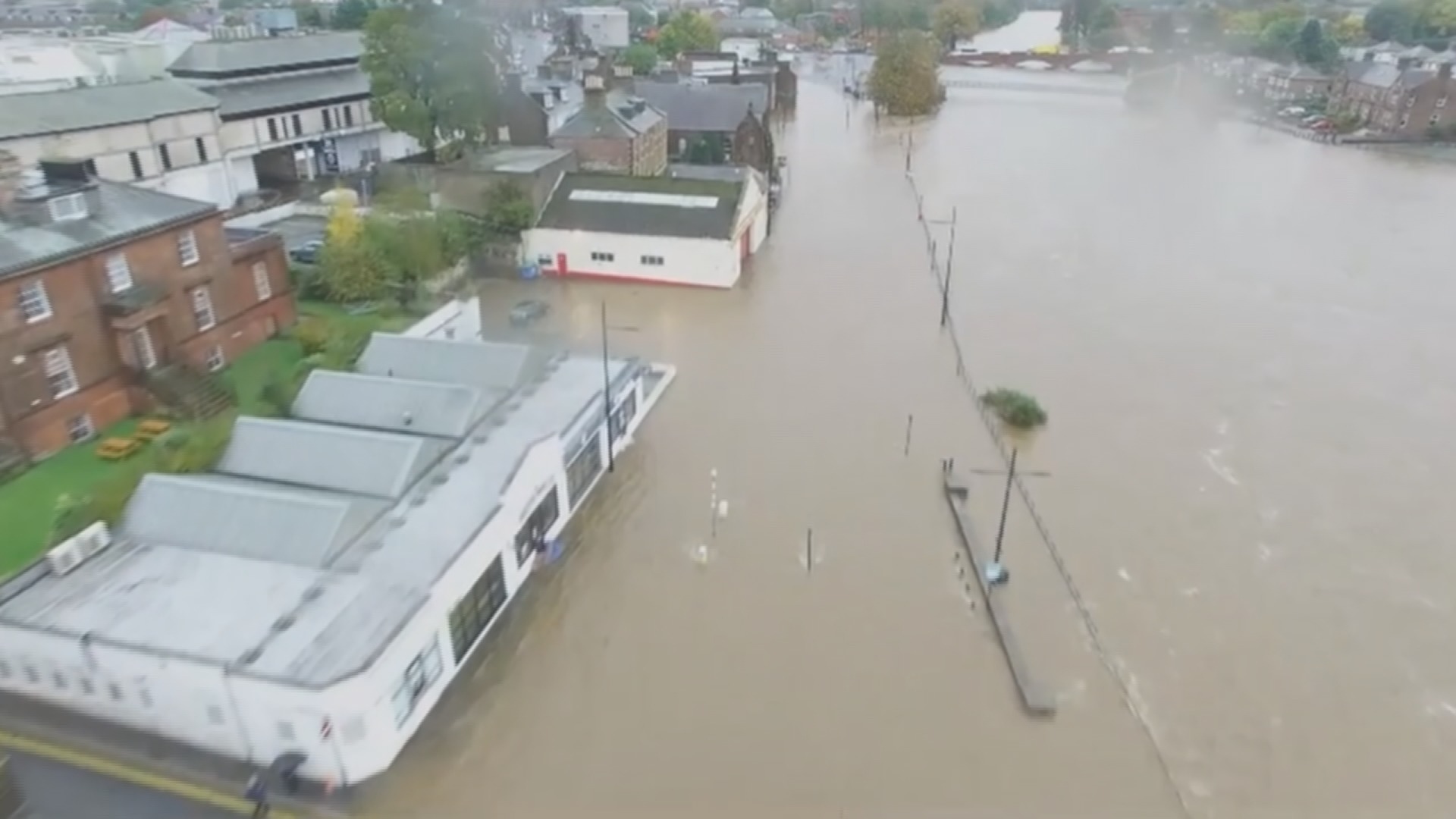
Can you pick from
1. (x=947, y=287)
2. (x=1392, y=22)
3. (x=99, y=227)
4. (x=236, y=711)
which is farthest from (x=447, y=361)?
(x=1392, y=22)

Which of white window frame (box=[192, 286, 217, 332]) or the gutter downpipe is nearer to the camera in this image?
the gutter downpipe

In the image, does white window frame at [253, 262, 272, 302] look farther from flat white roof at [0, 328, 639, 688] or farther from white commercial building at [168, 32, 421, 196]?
white commercial building at [168, 32, 421, 196]

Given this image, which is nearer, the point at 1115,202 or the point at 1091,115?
the point at 1115,202

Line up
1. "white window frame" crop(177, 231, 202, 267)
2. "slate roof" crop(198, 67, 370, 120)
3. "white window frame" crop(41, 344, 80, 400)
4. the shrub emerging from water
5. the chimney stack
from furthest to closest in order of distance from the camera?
the chimney stack < "slate roof" crop(198, 67, 370, 120) < the shrub emerging from water < "white window frame" crop(177, 231, 202, 267) < "white window frame" crop(41, 344, 80, 400)

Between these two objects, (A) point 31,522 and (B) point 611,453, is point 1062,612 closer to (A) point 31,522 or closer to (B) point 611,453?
(B) point 611,453

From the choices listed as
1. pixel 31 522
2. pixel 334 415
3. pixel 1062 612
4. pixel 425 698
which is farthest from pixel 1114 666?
pixel 31 522

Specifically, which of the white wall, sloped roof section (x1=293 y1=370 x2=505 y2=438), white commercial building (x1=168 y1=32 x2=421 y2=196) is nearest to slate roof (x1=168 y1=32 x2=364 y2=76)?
white commercial building (x1=168 y1=32 x2=421 y2=196)

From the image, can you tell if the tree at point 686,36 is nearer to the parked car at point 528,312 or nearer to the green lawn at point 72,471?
the parked car at point 528,312

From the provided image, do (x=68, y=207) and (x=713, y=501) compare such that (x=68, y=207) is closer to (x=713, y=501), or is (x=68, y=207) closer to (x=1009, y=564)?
(x=713, y=501)
